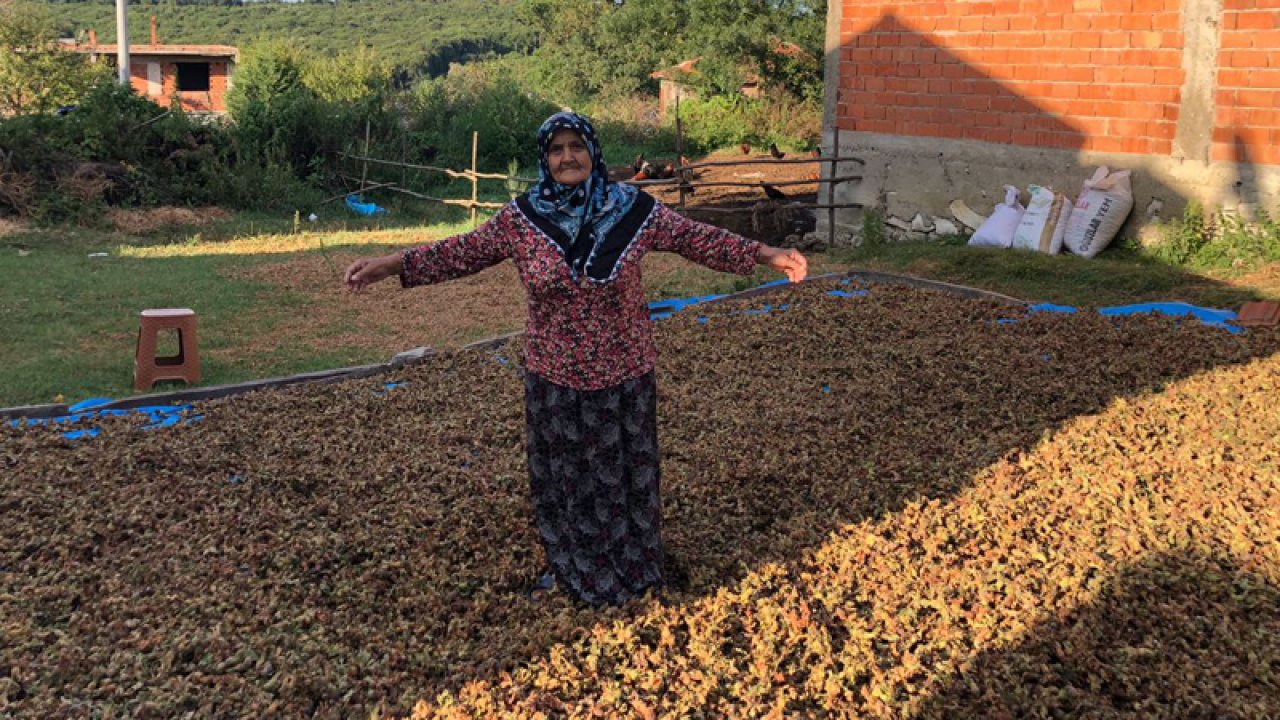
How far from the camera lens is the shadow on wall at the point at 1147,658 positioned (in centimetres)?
282

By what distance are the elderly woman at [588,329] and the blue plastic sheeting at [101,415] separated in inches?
96.9

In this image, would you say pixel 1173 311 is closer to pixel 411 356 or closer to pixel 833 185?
pixel 833 185

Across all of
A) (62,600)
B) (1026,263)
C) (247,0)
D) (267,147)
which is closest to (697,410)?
(62,600)

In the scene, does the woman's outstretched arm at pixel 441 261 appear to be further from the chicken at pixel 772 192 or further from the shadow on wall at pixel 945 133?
the chicken at pixel 772 192

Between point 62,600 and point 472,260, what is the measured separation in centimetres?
164

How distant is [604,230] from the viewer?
3.25 metres

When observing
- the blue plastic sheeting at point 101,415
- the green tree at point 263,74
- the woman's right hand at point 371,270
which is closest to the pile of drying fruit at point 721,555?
the blue plastic sheeting at point 101,415

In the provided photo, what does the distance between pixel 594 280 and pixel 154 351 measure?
392 centimetres

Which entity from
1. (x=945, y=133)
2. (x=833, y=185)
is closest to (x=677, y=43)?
(x=833, y=185)

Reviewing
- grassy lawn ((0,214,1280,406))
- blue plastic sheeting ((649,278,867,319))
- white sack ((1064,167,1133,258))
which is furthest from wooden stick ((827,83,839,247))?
blue plastic sheeting ((649,278,867,319))

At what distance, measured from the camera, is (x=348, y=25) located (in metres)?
77.0

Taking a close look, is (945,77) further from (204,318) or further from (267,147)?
(267,147)

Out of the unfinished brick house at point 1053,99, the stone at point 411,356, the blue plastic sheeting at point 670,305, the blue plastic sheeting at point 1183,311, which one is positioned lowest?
the stone at point 411,356

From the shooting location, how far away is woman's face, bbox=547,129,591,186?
10.5ft
